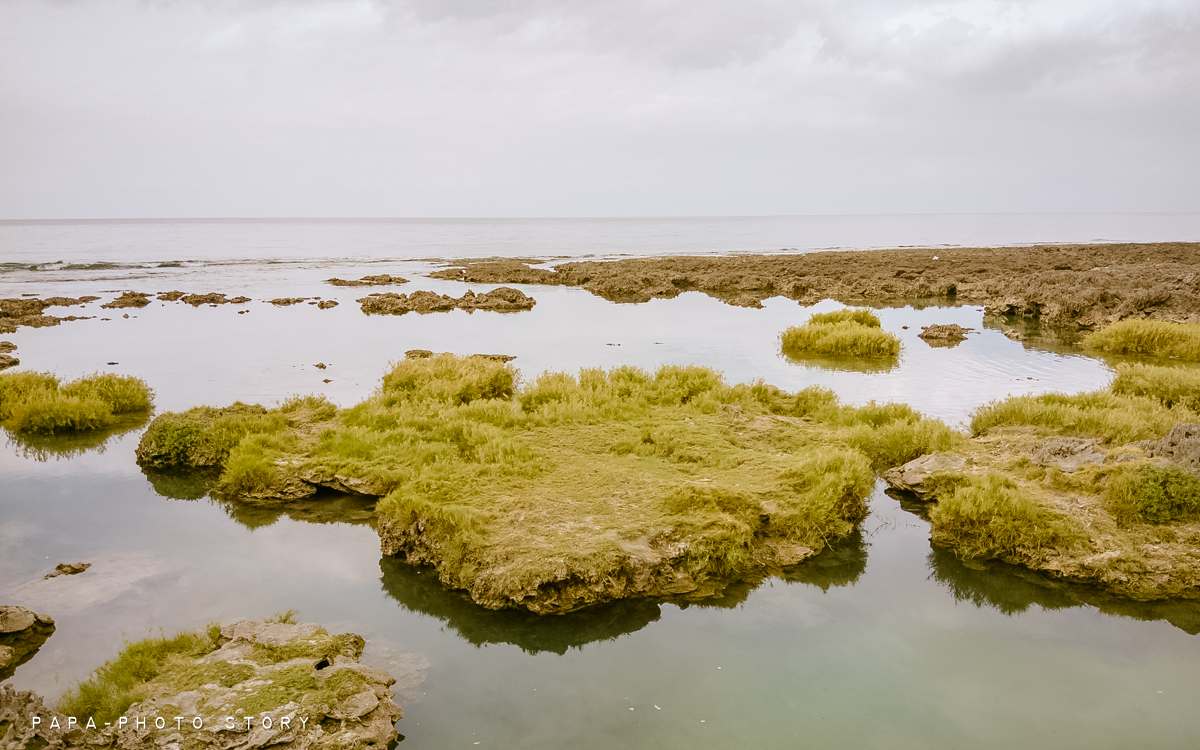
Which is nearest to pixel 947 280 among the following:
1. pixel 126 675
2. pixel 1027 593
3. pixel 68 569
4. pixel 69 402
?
pixel 1027 593

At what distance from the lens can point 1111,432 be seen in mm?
10227

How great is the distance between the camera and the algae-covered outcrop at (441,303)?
96.9ft

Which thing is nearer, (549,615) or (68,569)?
(549,615)

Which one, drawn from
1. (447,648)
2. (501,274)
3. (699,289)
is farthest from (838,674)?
(501,274)

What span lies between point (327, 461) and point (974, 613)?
8673 millimetres

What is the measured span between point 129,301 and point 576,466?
99.3 feet

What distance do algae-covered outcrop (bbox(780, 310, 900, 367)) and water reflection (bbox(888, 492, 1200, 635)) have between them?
38.6 ft

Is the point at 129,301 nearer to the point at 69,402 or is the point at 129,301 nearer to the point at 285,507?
the point at 69,402

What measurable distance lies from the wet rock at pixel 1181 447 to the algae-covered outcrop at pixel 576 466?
250 cm

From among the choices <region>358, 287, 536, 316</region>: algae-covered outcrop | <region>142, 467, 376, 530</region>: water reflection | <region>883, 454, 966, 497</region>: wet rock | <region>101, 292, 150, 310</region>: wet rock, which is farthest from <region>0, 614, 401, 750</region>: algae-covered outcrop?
<region>101, 292, 150, 310</region>: wet rock

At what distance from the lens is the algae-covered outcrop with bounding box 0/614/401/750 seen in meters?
4.64

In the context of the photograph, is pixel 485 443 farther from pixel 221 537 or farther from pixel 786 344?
pixel 786 344

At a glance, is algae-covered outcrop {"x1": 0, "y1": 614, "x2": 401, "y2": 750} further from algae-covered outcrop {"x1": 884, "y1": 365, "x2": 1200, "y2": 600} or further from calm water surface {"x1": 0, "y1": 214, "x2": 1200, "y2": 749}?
algae-covered outcrop {"x1": 884, "y1": 365, "x2": 1200, "y2": 600}

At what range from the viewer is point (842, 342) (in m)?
20.1
